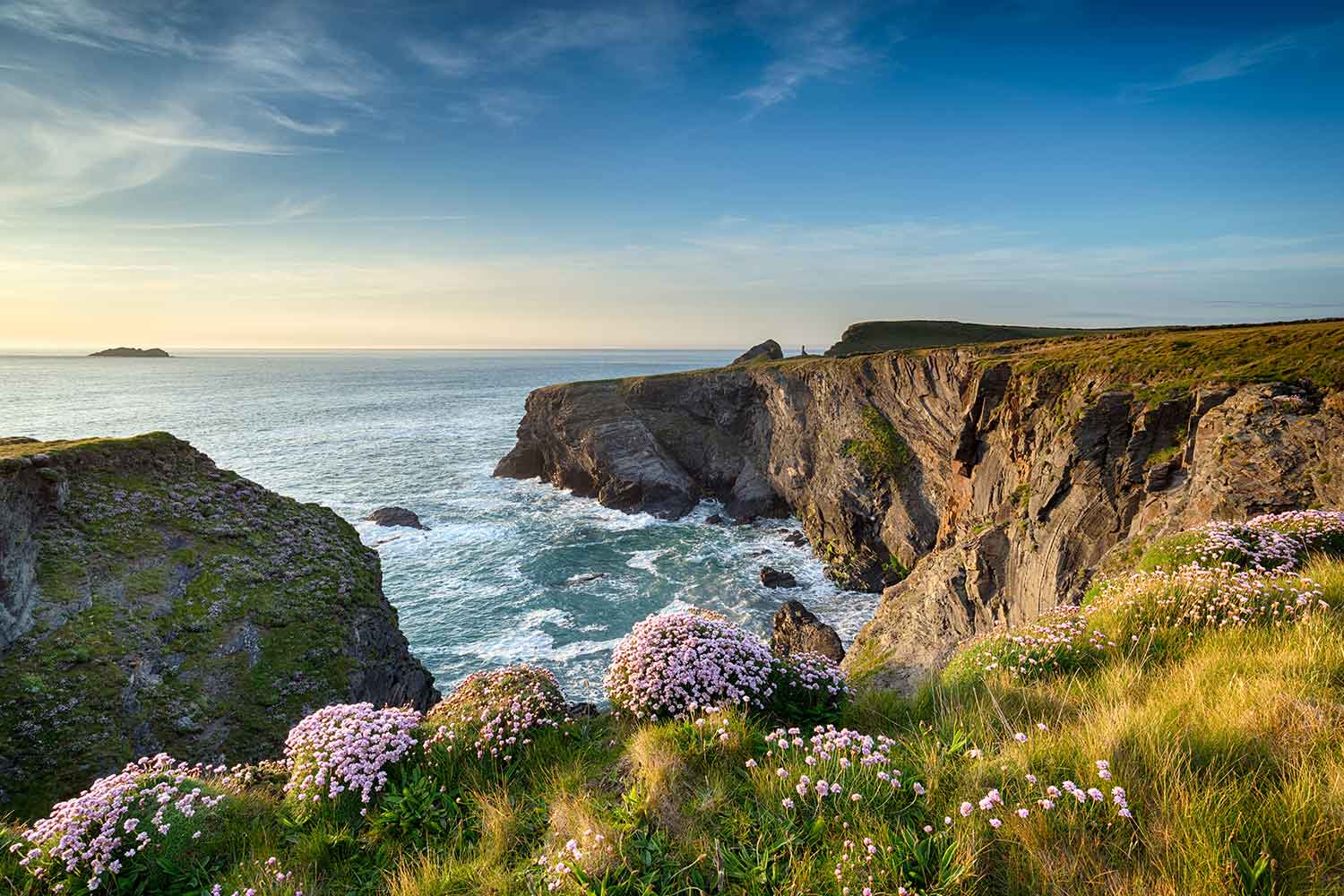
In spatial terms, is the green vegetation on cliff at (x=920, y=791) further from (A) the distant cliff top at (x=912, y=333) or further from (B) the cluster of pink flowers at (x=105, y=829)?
(A) the distant cliff top at (x=912, y=333)

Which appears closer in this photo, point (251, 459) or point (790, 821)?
point (790, 821)

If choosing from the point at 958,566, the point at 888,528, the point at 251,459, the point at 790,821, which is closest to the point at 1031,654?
the point at 790,821

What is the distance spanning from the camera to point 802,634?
3008cm

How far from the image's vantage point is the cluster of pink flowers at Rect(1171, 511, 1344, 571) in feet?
31.5

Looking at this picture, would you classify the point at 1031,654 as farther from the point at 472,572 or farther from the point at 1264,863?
the point at 472,572

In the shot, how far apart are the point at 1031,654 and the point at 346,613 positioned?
2126cm

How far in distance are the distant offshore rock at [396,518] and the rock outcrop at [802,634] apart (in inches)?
1338

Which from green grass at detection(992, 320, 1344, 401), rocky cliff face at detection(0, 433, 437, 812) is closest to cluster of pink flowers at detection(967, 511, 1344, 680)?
green grass at detection(992, 320, 1344, 401)

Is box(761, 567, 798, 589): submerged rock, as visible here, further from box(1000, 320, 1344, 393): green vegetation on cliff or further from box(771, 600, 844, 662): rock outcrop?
box(1000, 320, 1344, 393): green vegetation on cliff

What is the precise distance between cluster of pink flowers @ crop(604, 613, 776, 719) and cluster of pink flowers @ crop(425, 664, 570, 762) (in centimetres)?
107

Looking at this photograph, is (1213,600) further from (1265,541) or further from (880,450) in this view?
(880,450)

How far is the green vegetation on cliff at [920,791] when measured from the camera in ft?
12.0

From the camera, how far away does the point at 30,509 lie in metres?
17.1

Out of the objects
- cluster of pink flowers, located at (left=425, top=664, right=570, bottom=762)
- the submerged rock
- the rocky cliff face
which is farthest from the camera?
the submerged rock
